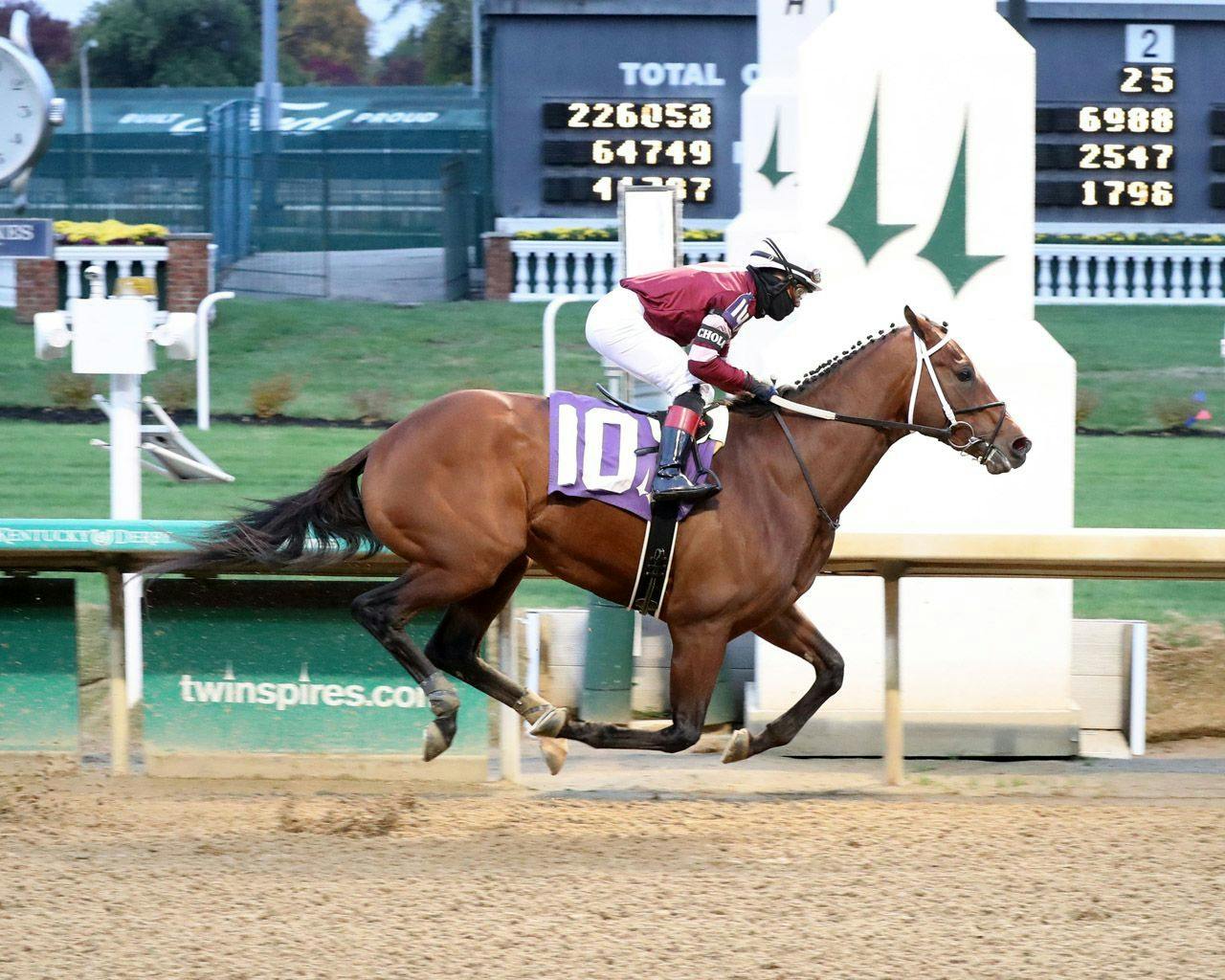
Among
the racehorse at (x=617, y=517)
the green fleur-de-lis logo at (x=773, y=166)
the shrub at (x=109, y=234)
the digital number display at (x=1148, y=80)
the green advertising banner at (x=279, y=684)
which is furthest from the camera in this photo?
the shrub at (x=109, y=234)

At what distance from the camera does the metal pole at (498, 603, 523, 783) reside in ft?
20.0

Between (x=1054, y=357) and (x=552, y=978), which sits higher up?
(x=1054, y=357)

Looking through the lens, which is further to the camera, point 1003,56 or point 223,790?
point 1003,56

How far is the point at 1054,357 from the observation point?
6.67 metres

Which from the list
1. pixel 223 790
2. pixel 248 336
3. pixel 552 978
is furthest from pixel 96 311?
pixel 248 336

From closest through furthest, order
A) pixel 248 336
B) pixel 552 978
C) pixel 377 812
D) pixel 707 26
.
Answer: pixel 552 978 → pixel 377 812 → pixel 248 336 → pixel 707 26

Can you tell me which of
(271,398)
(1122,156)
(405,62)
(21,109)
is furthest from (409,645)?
(405,62)

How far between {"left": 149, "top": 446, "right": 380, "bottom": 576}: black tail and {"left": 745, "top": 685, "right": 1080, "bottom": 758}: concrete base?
2041 mm

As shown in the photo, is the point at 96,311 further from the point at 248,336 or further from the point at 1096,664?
the point at 248,336

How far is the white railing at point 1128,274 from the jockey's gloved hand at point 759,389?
12879mm

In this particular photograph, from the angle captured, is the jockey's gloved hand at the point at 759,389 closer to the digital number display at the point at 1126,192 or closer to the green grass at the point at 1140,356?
the green grass at the point at 1140,356

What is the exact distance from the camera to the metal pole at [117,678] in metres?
6.03

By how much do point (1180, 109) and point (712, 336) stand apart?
11360mm

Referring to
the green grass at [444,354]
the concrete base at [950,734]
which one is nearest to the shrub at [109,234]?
the green grass at [444,354]
